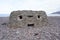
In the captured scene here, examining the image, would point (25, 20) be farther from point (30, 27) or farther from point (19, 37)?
point (19, 37)

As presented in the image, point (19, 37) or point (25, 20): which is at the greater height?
point (25, 20)

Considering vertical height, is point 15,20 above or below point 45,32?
above

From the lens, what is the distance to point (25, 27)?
2294cm

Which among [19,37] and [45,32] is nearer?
[19,37]

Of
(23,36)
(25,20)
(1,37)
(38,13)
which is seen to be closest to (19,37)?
(23,36)

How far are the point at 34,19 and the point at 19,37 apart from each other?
5.79 m

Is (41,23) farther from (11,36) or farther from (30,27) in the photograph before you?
(11,36)

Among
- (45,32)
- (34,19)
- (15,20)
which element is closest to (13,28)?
(15,20)

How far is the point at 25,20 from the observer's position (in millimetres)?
23172

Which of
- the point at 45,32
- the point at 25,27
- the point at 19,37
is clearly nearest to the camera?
the point at 19,37

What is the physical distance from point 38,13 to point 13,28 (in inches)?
186

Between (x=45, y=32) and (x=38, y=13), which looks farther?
(x=38, y=13)

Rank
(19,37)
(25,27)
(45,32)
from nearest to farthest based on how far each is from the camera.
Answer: (19,37) < (45,32) < (25,27)

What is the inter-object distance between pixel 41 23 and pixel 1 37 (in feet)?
23.9
